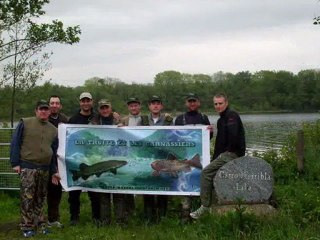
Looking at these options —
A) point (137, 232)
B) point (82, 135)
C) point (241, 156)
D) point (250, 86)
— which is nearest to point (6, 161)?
point (82, 135)

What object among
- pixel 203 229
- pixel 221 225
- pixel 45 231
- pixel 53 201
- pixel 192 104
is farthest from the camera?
pixel 53 201

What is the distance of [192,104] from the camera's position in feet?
24.6

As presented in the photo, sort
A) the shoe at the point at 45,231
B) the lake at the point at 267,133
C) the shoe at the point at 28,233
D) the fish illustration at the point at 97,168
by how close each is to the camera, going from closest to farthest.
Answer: the shoe at the point at 28,233 < the shoe at the point at 45,231 < the fish illustration at the point at 97,168 < the lake at the point at 267,133

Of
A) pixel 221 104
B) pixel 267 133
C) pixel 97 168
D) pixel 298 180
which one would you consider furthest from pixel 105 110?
pixel 267 133

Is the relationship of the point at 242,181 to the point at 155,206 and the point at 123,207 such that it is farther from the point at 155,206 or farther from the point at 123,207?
the point at 123,207

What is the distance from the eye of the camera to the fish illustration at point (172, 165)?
7.49 m

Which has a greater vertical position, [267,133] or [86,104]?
[86,104]

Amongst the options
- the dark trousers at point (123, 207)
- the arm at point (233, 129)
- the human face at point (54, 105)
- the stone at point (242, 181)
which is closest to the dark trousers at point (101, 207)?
the dark trousers at point (123, 207)

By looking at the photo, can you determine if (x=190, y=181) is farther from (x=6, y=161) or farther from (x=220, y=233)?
(x=6, y=161)

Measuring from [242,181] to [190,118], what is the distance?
131 cm

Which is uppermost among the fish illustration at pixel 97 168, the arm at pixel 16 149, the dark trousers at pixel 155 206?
the arm at pixel 16 149

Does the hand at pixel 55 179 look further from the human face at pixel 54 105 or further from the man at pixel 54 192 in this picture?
the human face at pixel 54 105

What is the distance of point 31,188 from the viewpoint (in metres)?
7.04

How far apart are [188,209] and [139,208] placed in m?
1.38
